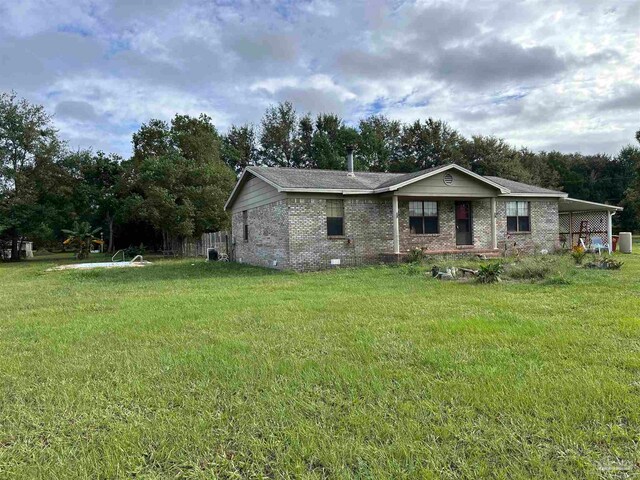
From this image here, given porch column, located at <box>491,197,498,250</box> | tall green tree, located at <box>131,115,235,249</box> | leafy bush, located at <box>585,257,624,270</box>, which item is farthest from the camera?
tall green tree, located at <box>131,115,235,249</box>

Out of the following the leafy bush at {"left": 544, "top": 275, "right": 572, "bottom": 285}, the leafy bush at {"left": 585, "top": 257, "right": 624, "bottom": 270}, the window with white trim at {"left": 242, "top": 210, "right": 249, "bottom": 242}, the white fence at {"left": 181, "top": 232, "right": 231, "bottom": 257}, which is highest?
the window with white trim at {"left": 242, "top": 210, "right": 249, "bottom": 242}

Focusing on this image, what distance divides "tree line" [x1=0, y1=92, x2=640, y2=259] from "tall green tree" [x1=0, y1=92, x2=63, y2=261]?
0.19 ft

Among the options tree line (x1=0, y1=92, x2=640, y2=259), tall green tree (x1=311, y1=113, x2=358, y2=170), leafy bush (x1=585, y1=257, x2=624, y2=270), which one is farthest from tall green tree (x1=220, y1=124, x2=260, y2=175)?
leafy bush (x1=585, y1=257, x2=624, y2=270)

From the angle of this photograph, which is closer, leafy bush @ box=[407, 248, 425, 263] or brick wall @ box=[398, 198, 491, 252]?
leafy bush @ box=[407, 248, 425, 263]

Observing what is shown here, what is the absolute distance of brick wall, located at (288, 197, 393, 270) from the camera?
14508 millimetres

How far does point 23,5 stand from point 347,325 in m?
9.89

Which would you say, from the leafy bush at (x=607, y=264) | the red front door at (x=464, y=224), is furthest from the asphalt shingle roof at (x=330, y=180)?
the leafy bush at (x=607, y=264)

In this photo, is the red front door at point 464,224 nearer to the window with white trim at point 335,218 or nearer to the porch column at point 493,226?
the porch column at point 493,226

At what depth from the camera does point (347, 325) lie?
586 cm

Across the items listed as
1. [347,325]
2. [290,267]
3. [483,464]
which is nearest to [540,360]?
[483,464]

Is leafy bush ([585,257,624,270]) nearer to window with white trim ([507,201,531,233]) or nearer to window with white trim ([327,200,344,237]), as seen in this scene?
window with white trim ([507,201,531,233])

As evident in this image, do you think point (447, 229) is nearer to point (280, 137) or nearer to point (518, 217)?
point (518, 217)

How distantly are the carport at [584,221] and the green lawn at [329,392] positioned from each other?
1489cm

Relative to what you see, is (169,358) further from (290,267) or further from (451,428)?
(290,267)
